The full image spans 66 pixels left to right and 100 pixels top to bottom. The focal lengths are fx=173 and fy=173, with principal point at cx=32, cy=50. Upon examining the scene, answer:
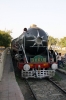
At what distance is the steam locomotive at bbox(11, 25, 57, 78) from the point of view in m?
10.7

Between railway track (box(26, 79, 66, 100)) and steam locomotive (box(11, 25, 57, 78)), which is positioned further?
steam locomotive (box(11, 25, 57, 78))

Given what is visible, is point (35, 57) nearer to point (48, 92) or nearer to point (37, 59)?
point (37, 59)

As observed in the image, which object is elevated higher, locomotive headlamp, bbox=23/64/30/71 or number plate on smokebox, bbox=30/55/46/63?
number plate on smokebox, bbox=30/55/46/63

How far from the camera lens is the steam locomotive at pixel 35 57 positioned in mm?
10703

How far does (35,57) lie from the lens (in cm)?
1111

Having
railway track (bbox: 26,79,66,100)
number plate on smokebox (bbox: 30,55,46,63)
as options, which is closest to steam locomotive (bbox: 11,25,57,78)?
number plate on smokebox (bbox: 30,55,46,63)

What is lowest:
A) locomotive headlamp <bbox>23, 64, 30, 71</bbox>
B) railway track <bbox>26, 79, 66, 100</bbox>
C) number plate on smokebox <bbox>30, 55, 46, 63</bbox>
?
railway track <bbox>26, 79, 66, 100</bbox>

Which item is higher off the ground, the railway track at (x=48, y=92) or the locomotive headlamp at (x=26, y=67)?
the locomotive headlamp at (x=26, y=67)

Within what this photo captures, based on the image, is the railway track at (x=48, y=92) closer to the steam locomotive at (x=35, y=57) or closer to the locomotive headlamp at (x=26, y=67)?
the steam locomotive at (x=35, y=57)

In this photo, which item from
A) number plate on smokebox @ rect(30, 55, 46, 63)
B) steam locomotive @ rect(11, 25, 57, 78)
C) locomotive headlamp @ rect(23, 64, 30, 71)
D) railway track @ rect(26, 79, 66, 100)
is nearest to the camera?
railway track @ rect(26, 79, 66, 100)

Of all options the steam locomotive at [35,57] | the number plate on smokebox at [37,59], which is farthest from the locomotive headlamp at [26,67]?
the number plate on smokebox at [37,59]

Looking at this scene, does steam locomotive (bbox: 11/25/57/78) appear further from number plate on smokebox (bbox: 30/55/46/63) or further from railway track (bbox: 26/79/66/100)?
railway track (bbox: 26/79/66/100)

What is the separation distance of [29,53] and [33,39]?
113 cm

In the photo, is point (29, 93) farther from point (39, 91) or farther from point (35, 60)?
point (35, 60)
